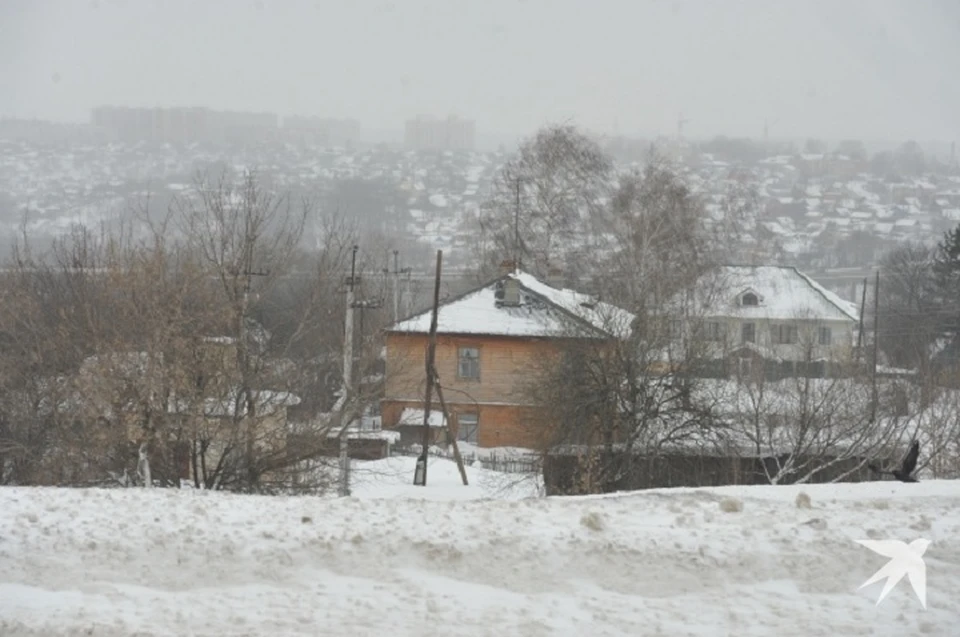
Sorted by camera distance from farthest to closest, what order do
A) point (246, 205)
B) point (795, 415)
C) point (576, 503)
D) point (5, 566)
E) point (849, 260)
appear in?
point (849, 260) → point (795, 415) → point (246, 205) → point (576, 503) → point (5, 566)

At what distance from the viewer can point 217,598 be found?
6.47 m

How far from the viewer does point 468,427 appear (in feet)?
107

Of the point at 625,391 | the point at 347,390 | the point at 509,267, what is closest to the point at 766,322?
the point at 509,267

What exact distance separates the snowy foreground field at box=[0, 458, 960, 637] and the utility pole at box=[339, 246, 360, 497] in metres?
10.2

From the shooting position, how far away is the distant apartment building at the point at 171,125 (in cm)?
10181

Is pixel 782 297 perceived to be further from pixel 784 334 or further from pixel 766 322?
pixel 766 322

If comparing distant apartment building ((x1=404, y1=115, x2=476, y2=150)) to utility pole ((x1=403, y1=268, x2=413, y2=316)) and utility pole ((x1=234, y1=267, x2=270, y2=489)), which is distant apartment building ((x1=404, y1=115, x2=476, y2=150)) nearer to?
utility pole ((x1=403, y1=268, x2=413, y2=316))

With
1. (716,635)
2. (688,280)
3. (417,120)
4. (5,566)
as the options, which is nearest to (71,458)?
(5,566)

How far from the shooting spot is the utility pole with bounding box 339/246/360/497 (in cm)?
1900

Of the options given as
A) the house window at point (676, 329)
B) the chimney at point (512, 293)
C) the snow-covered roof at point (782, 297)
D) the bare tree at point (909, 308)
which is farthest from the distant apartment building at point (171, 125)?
the house window at point (676, 329)

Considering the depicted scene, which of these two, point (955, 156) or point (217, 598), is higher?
point (955, 156)

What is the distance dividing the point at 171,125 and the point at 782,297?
245 feet

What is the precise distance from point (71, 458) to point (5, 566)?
10860 millimetres

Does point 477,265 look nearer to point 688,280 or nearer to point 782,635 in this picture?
point 688,280
